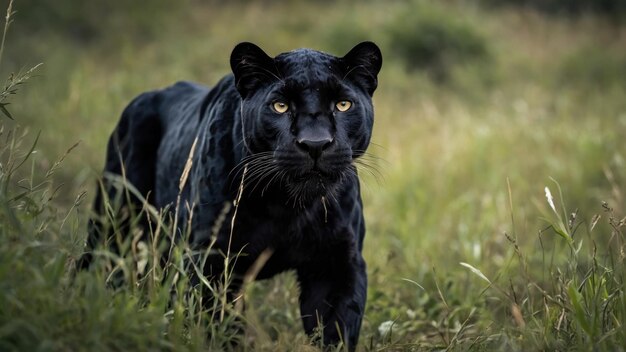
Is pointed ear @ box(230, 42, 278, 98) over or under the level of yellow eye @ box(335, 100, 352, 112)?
over

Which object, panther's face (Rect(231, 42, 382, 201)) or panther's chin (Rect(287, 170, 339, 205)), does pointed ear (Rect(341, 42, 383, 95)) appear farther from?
panther's chin (Rect(287, 170, 339, 205))

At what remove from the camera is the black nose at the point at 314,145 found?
263cm

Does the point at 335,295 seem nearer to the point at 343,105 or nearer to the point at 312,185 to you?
the point at 312,185

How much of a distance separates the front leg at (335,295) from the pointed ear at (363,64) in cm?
75

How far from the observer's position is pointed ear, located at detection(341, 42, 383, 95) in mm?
2988

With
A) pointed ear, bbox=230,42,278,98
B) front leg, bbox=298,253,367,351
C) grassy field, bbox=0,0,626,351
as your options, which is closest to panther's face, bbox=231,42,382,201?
pointed ear, bbox=230,42,278,98

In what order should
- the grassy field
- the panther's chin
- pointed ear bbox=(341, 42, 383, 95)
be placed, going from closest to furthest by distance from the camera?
the grassy field
the panther's chin
pointed ear bbox=(341, 42, 383, 95)

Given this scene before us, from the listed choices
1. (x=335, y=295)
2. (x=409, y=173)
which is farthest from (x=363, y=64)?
(x=409, y=173)

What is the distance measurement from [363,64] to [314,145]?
575mm

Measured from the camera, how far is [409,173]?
6441 mm

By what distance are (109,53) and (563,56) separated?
7388 millimetres

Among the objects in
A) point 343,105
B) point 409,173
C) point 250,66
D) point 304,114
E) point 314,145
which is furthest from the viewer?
point 409,173

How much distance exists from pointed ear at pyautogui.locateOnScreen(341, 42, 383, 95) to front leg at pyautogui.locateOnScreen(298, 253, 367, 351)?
75cm

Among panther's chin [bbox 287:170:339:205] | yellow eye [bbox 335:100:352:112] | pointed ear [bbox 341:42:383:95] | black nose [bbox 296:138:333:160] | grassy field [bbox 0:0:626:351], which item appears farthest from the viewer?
pointed ear [bbox 341:42:383:95]
